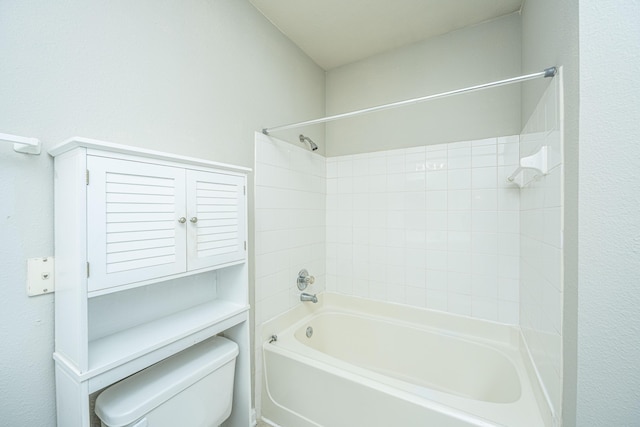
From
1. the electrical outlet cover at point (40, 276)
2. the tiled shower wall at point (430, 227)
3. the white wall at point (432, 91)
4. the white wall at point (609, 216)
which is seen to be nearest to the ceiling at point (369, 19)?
the white wall at point (432, 91)

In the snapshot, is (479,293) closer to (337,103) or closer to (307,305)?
(307,305)

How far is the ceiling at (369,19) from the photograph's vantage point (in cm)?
162

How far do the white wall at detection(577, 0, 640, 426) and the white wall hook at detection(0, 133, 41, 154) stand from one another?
5.62ft

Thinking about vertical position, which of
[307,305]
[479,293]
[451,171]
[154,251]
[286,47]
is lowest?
[307,305]

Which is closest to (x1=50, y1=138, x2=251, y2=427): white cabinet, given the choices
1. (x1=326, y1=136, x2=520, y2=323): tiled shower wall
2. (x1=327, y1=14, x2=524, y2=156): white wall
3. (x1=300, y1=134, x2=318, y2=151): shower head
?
(x1=300, y1=134, x2=318, y2=151): shower head

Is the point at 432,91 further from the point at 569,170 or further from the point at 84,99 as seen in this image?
the point at 84,99

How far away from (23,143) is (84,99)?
28cm

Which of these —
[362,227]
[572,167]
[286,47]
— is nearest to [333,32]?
[286,47]

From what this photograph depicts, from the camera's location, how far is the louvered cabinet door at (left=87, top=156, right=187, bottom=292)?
80 cm

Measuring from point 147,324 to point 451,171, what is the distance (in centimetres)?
203

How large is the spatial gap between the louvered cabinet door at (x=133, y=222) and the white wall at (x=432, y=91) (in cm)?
162

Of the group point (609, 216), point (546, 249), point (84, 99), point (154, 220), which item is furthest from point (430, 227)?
point (84, 99)

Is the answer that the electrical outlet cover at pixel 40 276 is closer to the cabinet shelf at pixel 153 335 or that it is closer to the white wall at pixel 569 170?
the cabinet shelf at pixel 153 335

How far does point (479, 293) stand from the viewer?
1.76m
